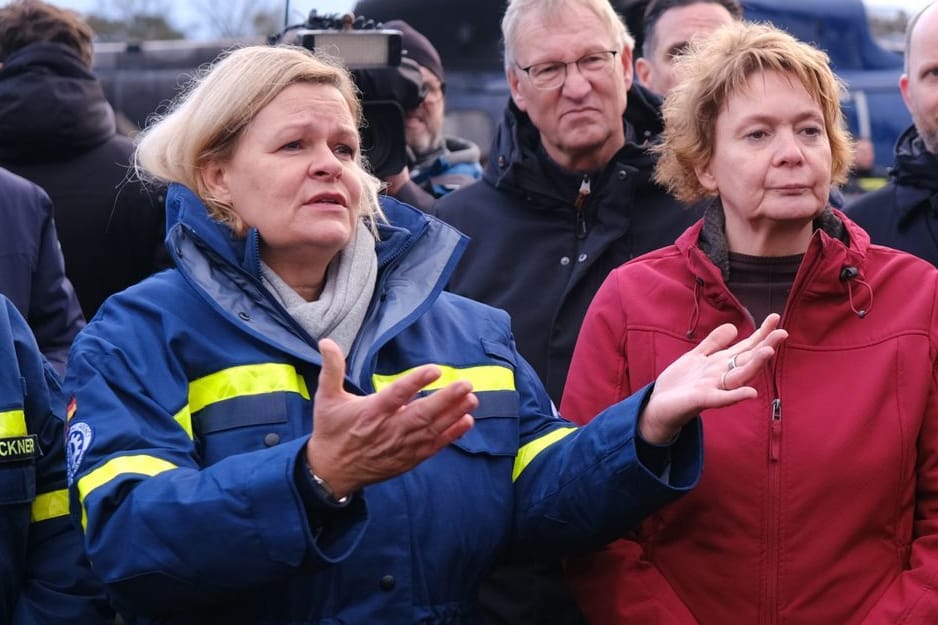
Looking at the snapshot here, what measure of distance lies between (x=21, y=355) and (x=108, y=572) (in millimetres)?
584

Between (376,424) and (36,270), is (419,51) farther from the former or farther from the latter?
(376,424)

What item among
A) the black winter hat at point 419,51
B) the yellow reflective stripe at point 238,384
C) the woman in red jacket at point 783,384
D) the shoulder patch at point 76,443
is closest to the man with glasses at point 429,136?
the black winter hat at point 419,51

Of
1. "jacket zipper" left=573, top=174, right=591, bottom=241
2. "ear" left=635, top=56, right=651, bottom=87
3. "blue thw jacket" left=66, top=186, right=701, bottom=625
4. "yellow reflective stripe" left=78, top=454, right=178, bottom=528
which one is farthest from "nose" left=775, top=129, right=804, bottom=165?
"ear" left=635, top=56, right=651, bottom=87

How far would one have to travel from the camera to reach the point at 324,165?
9.50 ft

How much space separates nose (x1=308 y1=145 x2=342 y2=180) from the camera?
2.89 metres

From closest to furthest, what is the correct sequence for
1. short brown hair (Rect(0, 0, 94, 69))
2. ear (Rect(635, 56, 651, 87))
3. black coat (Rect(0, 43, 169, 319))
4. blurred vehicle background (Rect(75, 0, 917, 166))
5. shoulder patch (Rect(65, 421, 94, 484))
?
shoulder patch (Rect(65, 421, 94, 484)) → black coat (Rect(0, 43, 169, 319)) → short brown hair (Rect(0, 0, 94, 69)) → ear (Rect(635, 56, 651, 87)) → blurred vehicle background (Rect(75, 0, 917, 166))

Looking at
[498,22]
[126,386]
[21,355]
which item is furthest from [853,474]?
[498,22]

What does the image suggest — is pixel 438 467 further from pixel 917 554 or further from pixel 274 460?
pixel 917 554

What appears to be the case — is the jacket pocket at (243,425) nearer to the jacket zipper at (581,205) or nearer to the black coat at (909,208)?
the jacket zipper at (581,205)

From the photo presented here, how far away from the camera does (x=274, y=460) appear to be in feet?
8.13

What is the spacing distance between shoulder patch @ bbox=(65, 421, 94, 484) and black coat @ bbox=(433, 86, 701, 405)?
1.36 meters

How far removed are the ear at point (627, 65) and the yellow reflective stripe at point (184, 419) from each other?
1.80 m

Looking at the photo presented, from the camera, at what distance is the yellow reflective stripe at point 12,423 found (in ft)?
9.35

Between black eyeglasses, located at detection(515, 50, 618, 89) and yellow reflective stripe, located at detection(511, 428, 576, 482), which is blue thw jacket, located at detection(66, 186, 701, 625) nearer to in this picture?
yellow reflective stripe, located at detection(511, 428, 576, 482)
